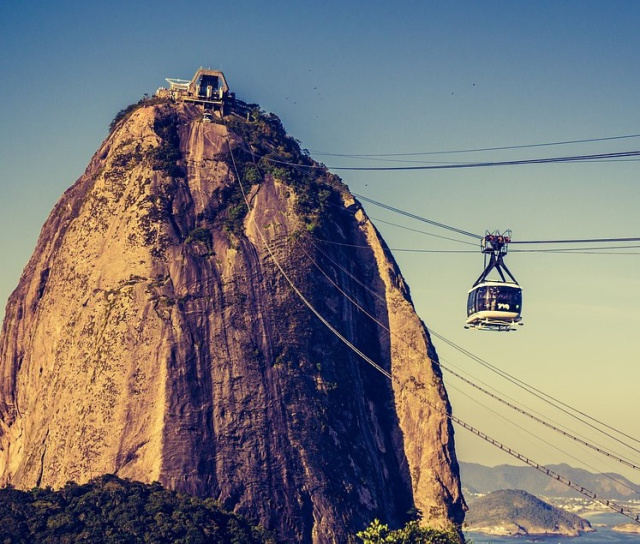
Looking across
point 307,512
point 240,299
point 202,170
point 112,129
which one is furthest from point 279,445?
point 112,129

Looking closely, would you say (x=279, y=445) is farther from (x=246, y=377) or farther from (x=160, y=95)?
(x=160, y=95)

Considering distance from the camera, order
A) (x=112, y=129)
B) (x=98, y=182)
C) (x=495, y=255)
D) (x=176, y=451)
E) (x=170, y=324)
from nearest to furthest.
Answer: (x=495, y=255), (x=176, y=451), (x=170, y=324), (x=98, y=182), (x=112, y=129)

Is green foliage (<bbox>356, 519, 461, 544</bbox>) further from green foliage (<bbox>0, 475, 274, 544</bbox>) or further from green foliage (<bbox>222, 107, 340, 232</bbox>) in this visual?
green foliage (<bbox>222, 107, 340, 232</bbox>)

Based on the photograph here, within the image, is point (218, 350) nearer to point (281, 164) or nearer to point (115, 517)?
point (115, 517)

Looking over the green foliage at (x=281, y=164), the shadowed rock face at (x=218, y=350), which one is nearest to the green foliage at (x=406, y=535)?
the shadowed rock face at (x=218, y=350)

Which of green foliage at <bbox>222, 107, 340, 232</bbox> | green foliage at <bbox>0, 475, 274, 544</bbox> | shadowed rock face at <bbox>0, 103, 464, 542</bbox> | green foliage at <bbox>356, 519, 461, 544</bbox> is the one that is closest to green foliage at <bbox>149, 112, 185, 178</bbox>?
shadowed rock face at <bbox>0, 103, 464, 542</bbox>

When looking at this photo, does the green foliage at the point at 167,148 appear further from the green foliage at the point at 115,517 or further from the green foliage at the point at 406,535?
the green foliage at the point at 406,535

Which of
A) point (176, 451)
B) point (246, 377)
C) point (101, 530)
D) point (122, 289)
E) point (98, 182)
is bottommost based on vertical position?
point (101, 530)

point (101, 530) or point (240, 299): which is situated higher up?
point (240, 299)
